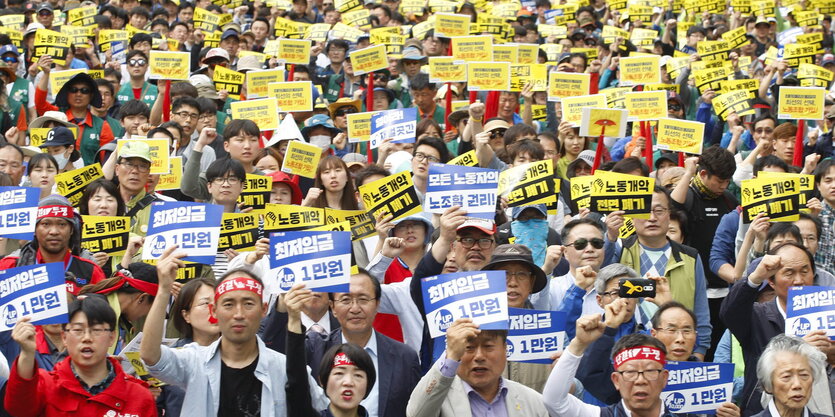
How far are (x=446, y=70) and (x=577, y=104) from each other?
185 centimetres

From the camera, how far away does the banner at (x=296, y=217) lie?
9.09 m

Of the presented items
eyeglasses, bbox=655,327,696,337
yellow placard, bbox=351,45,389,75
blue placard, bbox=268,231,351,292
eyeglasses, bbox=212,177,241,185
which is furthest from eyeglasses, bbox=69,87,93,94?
eyeglasses, bbox=655,327,696,337

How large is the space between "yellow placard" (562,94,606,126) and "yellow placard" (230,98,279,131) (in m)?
2.75

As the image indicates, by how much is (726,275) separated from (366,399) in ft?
11.7

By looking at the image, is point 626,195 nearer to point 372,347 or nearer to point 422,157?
point 422,157

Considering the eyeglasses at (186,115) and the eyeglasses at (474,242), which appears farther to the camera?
the eyeglasses at (186,115)

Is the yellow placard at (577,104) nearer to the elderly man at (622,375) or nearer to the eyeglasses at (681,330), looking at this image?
the eyeglasses at (681,330)

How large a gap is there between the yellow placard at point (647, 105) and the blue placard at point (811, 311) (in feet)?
18.0

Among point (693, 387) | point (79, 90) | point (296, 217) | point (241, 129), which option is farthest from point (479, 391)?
point (79, 90)

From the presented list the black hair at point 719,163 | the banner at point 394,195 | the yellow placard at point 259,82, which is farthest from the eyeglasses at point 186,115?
the black hair at point 719,163

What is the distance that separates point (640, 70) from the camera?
1491cm

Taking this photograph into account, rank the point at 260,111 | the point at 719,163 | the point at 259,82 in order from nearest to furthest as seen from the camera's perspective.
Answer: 1. the point at 719,163
2. the point at 260,111
3. the point at 259,82

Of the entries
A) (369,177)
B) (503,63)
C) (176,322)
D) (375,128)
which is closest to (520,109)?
(503,63)

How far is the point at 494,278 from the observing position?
6.73m
